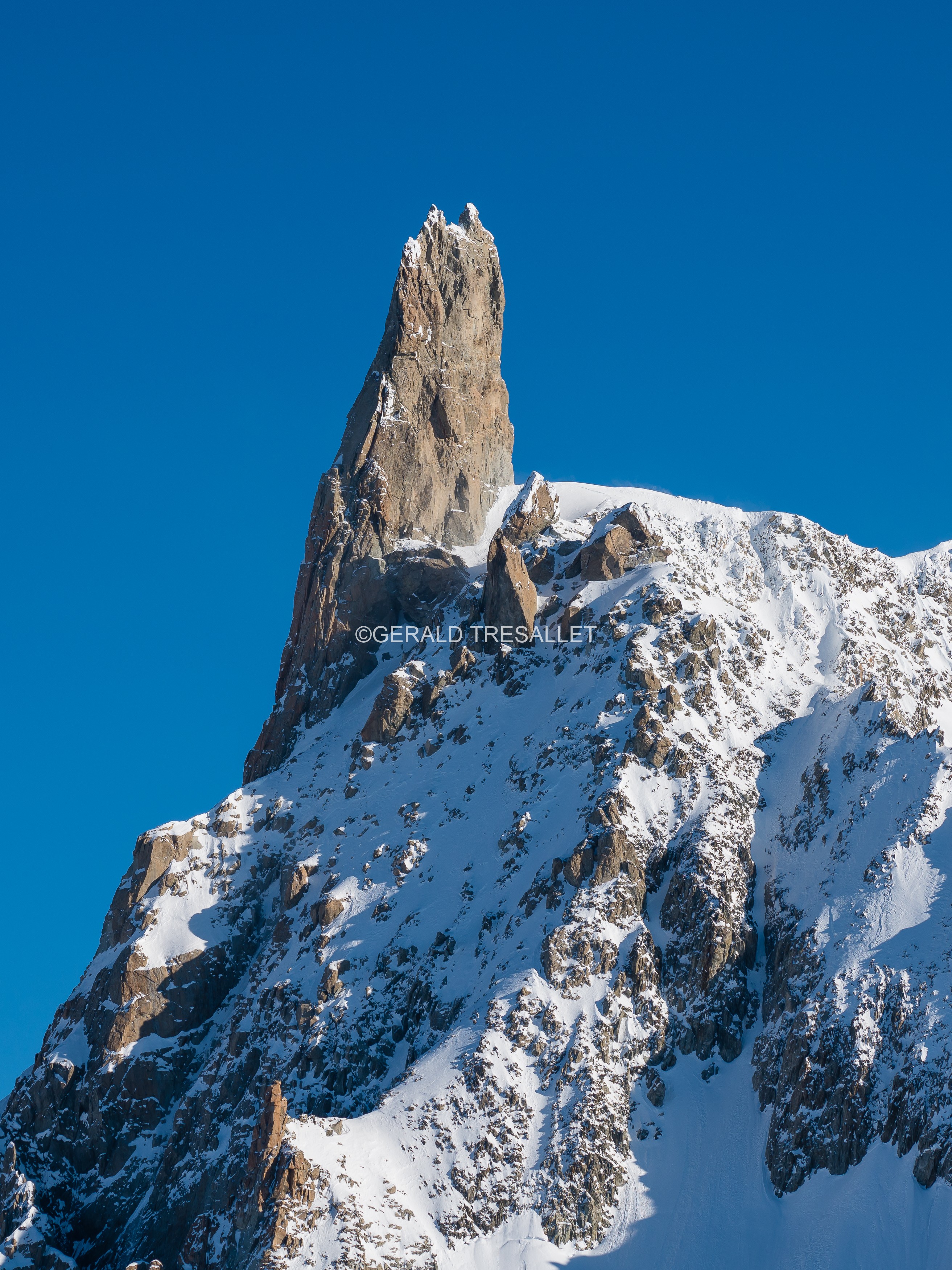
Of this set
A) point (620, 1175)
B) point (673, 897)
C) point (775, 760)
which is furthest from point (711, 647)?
point (620, 1175)

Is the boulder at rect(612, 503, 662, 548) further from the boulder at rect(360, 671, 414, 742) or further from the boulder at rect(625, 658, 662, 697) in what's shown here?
the boulder at rect(360, 671, 414, 742)

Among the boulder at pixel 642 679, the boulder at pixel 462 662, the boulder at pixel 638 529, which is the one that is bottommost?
the boulder at pixel 642 679

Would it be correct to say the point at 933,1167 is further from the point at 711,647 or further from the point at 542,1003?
the point at 711,647

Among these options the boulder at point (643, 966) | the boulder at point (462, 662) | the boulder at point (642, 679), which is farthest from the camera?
the boulder at point (462, 662)

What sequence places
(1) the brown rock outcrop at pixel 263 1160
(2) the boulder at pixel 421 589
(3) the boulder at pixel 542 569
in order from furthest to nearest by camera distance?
(2) the boulder at pixel 421 589
(3) the boulder at pixel 542 569
(1) the brown rock outcrop at pixel 263 1160

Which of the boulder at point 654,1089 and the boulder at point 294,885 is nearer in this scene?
the boulder at point 654,1089

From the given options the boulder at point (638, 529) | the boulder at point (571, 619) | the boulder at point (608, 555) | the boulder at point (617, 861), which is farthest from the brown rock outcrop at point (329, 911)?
the boulder at point (638, 529)

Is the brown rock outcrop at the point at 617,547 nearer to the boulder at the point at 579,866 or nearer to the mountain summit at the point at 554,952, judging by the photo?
the mountain summit at the point at 554,952
